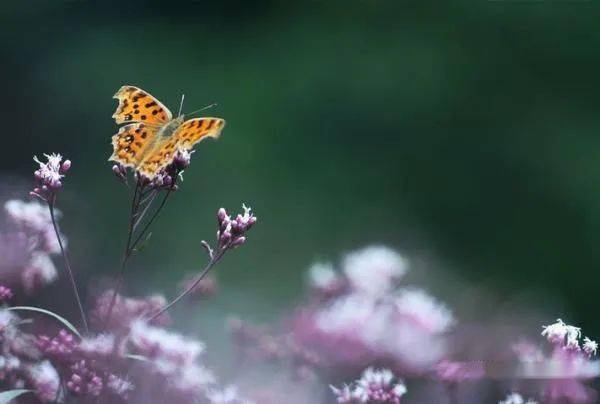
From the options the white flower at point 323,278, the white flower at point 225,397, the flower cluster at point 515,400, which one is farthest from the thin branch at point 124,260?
the flower cluster at point 515,400

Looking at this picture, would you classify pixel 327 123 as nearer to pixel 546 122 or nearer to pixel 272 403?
pixel 546 122

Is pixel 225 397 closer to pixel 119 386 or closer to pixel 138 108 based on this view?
pixel 119 386

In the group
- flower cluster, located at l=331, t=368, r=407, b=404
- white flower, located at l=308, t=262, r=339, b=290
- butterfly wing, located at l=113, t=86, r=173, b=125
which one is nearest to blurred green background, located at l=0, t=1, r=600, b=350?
white flower, located at l=308, t=262, r=339, b=290

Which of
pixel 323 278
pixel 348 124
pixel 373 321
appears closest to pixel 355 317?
pixel 373 321

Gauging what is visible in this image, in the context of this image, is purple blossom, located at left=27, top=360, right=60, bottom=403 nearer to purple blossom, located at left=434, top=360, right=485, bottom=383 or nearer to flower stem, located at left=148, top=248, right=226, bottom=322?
flower stem, located at left=148, top=248, right=226, bottom=322

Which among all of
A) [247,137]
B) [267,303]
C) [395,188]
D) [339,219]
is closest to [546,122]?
[395,188]

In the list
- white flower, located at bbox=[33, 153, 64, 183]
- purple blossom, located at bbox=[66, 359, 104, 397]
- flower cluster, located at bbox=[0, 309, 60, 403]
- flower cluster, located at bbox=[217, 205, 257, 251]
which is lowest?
purple blossom, located at bbox=[66, 359, 104, 397]
